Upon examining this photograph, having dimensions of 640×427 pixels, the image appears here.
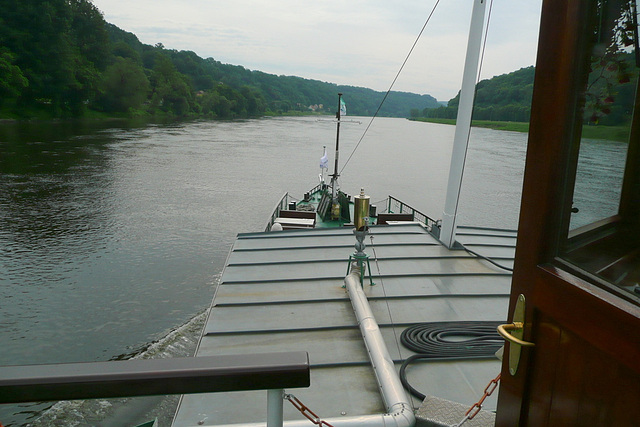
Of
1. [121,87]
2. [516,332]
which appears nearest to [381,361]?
[516,332]

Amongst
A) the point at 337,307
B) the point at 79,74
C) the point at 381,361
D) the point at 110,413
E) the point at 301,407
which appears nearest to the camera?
the point at 301,407

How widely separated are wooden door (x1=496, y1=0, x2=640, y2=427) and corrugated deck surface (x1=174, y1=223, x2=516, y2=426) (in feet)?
8.39

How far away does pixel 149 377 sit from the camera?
120 centimetres

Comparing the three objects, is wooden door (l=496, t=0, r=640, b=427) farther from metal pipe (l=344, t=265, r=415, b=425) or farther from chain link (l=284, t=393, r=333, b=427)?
metal pipe (l=344, t=265, r=415, b=425)

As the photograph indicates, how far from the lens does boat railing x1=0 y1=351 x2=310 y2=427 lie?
1.15 m

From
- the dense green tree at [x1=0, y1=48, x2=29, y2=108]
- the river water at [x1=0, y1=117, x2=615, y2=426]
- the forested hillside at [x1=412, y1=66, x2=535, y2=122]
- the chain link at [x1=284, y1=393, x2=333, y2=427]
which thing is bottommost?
the river water at [x1=0, y1=117, x2=615, y2=426]

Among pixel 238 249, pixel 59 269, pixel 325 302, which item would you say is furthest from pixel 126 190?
pixel 325 302

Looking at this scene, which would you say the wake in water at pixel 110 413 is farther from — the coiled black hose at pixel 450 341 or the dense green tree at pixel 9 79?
the dense green tree at pixel 9 79

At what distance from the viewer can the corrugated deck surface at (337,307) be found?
380 centimetres

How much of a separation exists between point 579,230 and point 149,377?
3.94 feet

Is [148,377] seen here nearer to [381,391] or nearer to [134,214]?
[381,391]

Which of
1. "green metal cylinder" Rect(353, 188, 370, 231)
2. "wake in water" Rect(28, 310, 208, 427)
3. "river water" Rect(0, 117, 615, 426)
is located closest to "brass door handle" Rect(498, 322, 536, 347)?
"green metal cylinder" Rect(353, 188, 370, 231)

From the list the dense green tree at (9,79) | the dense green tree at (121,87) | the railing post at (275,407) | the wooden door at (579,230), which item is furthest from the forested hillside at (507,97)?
the dense green tree at (121,87)

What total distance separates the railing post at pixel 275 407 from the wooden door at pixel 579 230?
0.73 metres
